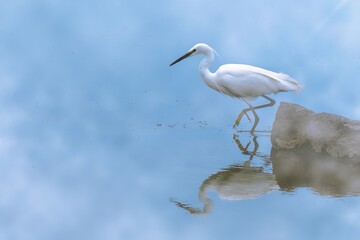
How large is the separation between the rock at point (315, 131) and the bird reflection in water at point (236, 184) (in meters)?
1.07

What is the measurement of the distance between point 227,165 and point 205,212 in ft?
7.62

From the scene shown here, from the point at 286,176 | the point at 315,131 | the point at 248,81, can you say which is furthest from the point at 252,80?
the point at 286,176

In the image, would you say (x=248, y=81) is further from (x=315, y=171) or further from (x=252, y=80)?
(x=315, y=171)

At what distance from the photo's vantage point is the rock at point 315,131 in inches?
387

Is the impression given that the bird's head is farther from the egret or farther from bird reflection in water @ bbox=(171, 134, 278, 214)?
bird reflection in water @ bbox=(171, 134, 278, 214)

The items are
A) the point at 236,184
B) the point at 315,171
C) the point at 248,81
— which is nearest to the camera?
the point at 236,184

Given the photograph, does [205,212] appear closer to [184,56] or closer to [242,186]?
[242,186]

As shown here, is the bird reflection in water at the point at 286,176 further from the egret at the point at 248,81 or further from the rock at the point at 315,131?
the egret at the point at 248,81

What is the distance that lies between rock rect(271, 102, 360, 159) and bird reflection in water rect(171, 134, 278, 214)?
3.51ft

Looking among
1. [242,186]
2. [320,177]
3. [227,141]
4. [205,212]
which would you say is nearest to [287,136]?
[227,141]

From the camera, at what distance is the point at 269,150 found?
10891 millimetres

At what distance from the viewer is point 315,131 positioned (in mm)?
10375

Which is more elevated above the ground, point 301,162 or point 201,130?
point 201,130

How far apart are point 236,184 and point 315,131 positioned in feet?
8.38
